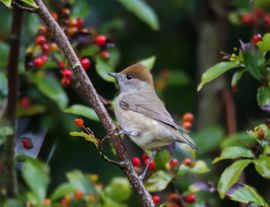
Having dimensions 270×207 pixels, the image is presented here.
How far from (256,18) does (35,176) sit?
2211mm

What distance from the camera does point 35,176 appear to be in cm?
405

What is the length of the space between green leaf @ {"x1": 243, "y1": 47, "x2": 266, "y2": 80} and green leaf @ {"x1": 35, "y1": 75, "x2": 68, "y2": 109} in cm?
150

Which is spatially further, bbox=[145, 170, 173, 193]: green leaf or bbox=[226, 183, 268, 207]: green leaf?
bbox=[145, 170, 173, 193]: green leaf

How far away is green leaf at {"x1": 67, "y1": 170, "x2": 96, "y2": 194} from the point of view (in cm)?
407

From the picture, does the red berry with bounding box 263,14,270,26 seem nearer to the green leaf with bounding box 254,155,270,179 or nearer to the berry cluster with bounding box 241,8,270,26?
the berry cluster with bounding box 241,8,270,26

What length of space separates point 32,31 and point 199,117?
2.05 metres

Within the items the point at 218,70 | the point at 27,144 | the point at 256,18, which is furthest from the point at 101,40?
the point at 256,18

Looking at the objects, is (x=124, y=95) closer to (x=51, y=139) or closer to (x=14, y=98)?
(x=14, y=98)

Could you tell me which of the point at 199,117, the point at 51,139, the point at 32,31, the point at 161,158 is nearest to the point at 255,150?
the point at 161,158

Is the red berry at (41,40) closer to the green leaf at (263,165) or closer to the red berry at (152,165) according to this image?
the red berry at (152,165)

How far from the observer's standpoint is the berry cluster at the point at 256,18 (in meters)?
5.06

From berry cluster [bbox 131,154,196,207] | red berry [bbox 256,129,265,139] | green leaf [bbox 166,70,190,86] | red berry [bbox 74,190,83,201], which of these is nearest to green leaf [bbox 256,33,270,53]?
red berry [bbox 256,129,265,139]

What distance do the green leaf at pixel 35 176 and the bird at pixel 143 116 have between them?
1.94 feet

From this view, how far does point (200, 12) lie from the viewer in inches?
234
